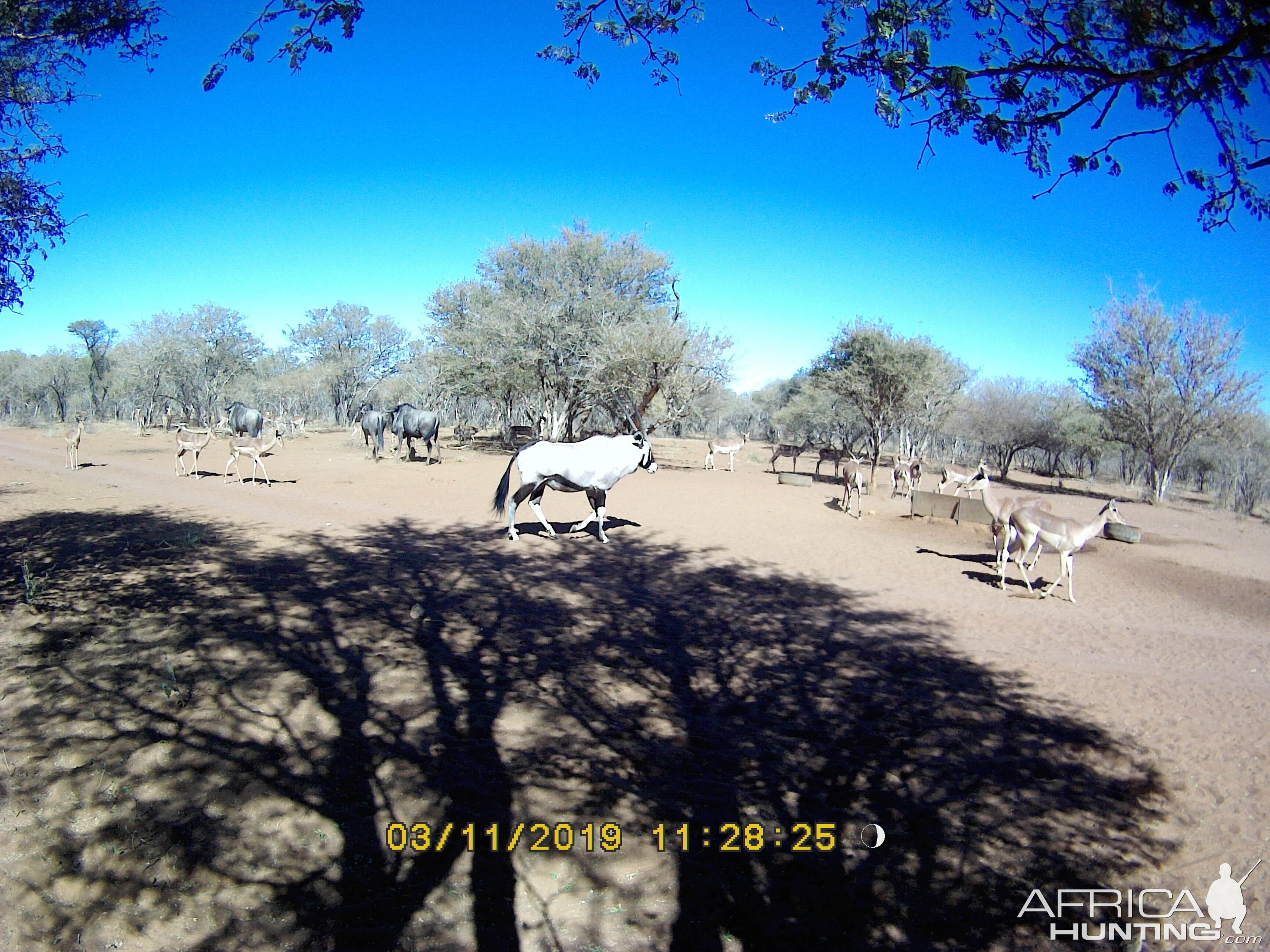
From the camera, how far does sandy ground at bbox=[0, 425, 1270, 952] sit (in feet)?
9.66

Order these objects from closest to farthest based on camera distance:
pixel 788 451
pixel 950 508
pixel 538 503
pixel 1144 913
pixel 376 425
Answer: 1. pixel 1144 913
2. pixel 538 503
3. pixel 950 508
4. pixel 376 425
5. pixel 788 451

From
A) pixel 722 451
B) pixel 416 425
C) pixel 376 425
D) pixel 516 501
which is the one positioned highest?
pixel 416 425

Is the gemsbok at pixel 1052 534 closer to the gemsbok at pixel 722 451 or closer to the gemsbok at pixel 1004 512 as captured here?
the gemsbok at pixel 1004 512

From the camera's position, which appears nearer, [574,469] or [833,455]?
[574,469]

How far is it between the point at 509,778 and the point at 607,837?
2.71 ft

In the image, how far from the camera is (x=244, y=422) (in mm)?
31578

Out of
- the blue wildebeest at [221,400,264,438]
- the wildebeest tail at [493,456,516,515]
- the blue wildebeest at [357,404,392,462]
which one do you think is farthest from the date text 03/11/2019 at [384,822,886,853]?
the blue wildebeest at [221,400,264,438]

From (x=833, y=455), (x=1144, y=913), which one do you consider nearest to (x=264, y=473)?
(x=1144, y=913)

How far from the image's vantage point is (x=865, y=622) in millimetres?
8016

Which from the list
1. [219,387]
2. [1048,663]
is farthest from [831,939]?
[219,387]

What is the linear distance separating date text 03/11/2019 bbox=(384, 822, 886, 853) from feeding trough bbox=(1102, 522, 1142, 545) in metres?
16.2

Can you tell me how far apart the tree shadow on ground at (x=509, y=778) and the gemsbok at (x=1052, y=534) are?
11.3 feet

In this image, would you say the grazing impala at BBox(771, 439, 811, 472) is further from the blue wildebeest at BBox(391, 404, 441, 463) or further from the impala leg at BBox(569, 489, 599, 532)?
the impala leg at BBox(569, 489, 599, 532)

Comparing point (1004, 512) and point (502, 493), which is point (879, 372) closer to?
point (1004, 512)
